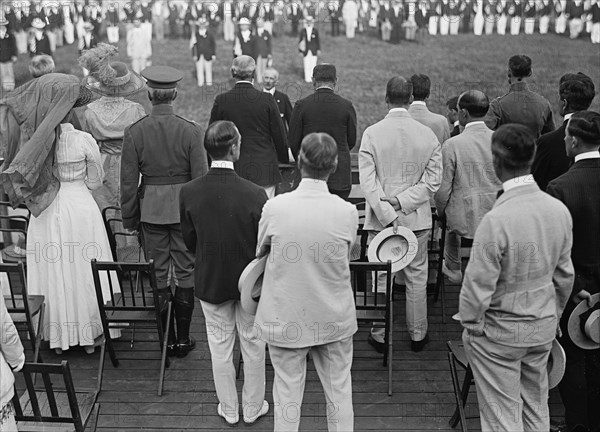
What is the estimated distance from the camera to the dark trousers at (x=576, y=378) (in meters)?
3.69

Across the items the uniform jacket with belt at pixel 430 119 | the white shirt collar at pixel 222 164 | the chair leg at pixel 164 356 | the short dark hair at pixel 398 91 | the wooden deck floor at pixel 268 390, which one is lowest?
the wooden deck floor at pixel 268 390

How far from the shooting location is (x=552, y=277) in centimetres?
326

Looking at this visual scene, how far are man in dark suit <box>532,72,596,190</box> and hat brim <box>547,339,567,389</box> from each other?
1470 millimetres

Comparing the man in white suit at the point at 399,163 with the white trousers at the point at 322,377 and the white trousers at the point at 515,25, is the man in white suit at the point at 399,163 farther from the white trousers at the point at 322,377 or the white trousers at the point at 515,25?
the white trousers at the point at 515,25

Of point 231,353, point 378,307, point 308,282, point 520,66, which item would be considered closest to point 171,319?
point 231,353

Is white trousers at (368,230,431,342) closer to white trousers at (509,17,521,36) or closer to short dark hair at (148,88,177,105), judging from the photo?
short dark hair at (148,88,177,105)

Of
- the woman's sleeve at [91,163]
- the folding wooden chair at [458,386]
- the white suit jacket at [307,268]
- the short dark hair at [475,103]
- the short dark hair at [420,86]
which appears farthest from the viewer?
the short dark hair at [420,86]

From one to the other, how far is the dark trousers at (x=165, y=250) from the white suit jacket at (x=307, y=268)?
4.73 ft

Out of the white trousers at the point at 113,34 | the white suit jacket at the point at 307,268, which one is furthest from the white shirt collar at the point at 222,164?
the white trousers at the point at 113,34

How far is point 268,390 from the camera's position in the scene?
4.39 m

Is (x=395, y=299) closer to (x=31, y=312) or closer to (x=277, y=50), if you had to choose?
(x=31, y=312)

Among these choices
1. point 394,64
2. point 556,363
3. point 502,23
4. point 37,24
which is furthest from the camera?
point 502,23

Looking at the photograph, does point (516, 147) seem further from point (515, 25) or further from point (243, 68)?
point (515, 25)

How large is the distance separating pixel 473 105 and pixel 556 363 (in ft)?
6.21
